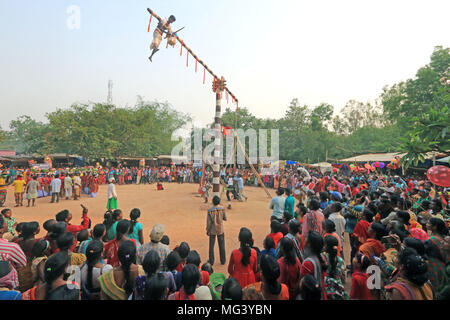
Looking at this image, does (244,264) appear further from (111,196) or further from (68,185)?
(68,185)

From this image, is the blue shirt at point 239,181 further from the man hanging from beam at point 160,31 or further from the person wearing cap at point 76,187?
the person wearing cap at point 76,187

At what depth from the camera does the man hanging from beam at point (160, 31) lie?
28.7 ft

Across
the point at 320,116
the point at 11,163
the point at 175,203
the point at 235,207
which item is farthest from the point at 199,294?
the point at 320,116

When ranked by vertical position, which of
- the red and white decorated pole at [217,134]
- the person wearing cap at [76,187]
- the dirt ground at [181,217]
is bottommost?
the dirt ground at [181,217]

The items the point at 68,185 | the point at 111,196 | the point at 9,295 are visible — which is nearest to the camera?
the point at 9,295

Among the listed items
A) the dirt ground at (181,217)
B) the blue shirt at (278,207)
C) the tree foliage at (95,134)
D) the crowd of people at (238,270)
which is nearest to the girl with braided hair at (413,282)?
the crowd of people at (238,270)

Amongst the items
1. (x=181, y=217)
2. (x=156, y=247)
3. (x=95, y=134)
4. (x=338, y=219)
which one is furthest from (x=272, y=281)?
(x=95, y=134)

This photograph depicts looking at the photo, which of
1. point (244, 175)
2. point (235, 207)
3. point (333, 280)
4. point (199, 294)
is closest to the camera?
point (199, 294)

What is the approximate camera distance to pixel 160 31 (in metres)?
9.20

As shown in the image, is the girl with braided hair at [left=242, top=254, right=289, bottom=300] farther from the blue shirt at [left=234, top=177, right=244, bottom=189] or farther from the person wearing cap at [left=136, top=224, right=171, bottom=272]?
the blue shirt at [left=234, top=177, right=244, bottom=189]

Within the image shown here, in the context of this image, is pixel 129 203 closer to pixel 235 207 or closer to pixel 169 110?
pixel 235 207
